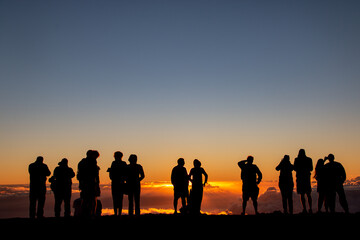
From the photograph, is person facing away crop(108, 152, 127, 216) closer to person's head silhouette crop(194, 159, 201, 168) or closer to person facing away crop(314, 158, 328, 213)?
person's head silhouette crop(194, 159, 201, 168)

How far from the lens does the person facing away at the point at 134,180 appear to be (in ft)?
39.1

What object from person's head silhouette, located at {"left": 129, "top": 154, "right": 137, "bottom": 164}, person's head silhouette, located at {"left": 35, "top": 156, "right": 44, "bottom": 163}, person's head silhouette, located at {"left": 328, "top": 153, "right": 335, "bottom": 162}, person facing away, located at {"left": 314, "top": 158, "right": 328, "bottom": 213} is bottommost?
person facing away, located at {"left": 314, "top": 158, "right": 328, "bottom": 213}

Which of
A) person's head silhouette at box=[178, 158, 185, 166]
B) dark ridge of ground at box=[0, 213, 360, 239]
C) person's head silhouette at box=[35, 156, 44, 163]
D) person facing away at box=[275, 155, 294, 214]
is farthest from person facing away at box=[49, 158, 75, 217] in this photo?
person facing away at box=[275, 155, 294, 214]

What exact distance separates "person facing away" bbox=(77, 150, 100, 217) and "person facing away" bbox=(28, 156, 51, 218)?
11.7 feet

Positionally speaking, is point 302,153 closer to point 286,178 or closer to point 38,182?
point 286,178

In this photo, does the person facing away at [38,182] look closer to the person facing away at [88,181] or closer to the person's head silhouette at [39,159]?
the person's head silhouette at [39,159]

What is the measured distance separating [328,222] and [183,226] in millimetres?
3928

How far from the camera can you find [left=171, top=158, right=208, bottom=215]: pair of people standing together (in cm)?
1322

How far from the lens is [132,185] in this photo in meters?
12.0

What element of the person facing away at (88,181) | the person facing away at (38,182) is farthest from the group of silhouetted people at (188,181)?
the person facing away at (88,181)

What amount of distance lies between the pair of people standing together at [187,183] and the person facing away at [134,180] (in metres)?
1.65

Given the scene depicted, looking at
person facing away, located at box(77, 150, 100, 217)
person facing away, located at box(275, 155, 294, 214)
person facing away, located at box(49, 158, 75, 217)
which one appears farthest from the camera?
person facing away, located at box(275, 155, 294, 214)

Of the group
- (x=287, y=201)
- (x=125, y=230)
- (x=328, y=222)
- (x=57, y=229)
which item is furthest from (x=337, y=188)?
(x=57, y=229)

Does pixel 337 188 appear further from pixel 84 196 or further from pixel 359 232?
pixel 84 196
